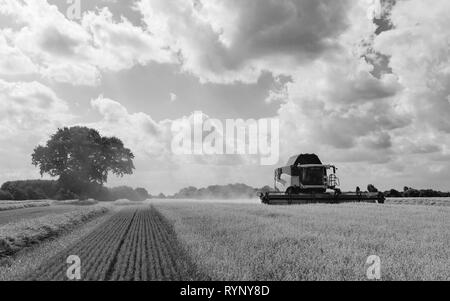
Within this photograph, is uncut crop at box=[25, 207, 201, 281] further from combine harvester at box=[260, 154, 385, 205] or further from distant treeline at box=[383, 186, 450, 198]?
distant treeline at box=[383, 186, 450, 198]

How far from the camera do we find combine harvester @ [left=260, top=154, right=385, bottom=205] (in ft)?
129

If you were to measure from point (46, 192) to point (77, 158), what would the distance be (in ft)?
67.1

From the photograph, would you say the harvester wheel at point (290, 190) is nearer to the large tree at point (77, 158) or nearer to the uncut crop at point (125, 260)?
the uncut crop at point (125, 260)

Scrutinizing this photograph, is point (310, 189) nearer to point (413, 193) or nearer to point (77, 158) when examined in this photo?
point (413, 193)

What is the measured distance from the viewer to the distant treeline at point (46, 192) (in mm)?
84056

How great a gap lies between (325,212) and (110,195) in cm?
7418

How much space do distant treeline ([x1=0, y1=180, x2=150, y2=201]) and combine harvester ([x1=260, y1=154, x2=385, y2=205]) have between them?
53.4 metres

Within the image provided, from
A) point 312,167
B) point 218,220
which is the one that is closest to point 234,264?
point 218,220

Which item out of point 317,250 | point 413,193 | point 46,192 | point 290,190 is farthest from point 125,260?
point 46,192

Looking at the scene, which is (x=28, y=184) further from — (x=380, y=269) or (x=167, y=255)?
(x=380, y=269)

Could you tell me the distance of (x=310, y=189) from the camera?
40.6 meters

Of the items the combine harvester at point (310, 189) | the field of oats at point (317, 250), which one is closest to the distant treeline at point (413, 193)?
the combine harvester at point (310, 189)
